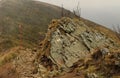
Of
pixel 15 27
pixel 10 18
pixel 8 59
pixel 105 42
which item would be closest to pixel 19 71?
pixel 8 59

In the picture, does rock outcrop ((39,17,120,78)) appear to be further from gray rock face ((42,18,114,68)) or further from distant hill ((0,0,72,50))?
distant hill ((0,0,72,50))

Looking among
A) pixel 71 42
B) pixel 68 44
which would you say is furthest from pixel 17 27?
pixel 68 44

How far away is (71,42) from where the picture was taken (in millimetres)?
57531

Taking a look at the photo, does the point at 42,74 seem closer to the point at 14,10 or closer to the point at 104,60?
the point at 104,60

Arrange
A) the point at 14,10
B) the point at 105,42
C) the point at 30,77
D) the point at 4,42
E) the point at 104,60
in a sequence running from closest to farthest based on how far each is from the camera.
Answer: the point at 104,60 < the point at 30,77 < the point at 105,42 < the point at 4,42 < the point at 14,10

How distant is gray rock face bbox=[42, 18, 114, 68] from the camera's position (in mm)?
54719

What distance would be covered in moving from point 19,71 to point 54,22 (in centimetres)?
1279

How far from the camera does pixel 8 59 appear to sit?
2506 inches

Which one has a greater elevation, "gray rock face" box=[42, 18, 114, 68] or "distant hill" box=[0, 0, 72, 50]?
"gray rock face" box=[42, 18, 114, 68]

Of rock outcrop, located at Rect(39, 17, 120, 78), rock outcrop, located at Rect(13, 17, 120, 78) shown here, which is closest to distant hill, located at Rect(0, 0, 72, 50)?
rock outcrop, located at Rect(13, 17, 120, 78)

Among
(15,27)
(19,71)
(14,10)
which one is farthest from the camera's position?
(14,10)

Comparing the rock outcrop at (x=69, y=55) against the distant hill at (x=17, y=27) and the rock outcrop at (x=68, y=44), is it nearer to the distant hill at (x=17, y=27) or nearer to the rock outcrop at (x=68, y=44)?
the rock outcrop at (x=68, y=44)

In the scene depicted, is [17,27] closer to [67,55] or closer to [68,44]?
[68,44]

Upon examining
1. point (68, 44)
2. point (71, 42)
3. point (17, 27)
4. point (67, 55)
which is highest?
point (71, 42)
